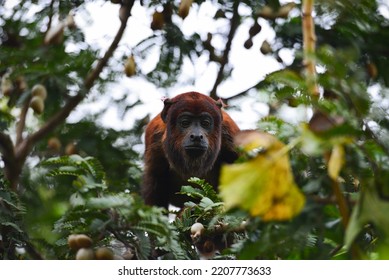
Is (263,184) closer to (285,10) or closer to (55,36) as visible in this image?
(55,36)

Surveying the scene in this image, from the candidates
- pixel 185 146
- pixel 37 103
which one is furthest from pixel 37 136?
pixel 185 146

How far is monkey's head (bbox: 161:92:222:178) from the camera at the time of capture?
568cm

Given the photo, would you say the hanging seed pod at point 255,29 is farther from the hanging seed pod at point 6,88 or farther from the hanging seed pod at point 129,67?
the hanging seed pod at point 6,88

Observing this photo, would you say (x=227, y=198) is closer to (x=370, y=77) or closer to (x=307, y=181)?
(x=307, y=181)

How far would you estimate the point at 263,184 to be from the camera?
1651 mm

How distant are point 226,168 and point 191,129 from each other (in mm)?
4137

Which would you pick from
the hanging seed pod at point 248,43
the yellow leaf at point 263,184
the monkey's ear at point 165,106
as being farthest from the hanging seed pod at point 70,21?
the yellow leaf at point 263,184

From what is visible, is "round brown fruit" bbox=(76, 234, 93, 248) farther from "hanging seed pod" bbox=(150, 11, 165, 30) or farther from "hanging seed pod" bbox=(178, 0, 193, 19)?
"hanging seed pod" bbox=(150, 11, 165, 30)

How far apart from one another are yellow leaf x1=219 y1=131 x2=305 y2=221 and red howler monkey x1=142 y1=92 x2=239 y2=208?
3.78 meters

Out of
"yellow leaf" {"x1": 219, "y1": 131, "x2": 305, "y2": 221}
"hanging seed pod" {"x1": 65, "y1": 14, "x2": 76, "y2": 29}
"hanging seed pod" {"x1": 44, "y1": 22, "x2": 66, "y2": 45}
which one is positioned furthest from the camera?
"hanging seed pod" {"x1": 65, "y1": 14, "x2": 76, "y2": 29}

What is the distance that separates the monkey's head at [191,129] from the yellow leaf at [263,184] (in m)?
3.84

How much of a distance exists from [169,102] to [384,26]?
8.00 feet

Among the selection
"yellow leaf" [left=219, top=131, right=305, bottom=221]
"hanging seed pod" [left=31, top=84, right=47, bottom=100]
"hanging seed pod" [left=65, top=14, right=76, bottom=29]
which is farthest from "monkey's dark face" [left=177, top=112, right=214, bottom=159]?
"yellow leaf" [left=219, top=131, right=305, bottom=221]

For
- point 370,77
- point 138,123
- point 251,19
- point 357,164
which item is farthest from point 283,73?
point 138,123
